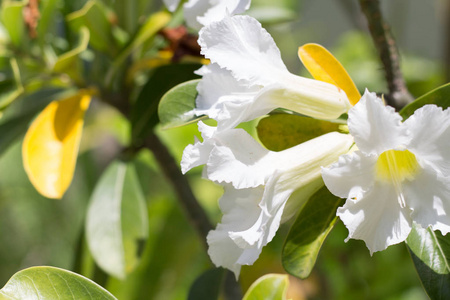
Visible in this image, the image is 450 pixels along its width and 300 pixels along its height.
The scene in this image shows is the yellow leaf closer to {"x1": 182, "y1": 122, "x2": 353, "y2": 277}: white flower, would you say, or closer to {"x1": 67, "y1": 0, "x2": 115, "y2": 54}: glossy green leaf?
{"x1": 182, "y1": 122, "x2": 353, "y2": 277}: white flower

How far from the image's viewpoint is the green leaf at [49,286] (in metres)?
0.44

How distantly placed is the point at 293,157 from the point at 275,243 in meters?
0.79

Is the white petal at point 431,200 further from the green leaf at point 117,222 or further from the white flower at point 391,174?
the green leaf at point 117,222

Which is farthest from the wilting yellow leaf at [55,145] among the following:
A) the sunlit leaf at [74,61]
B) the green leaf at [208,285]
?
the green leaf at [208,285]

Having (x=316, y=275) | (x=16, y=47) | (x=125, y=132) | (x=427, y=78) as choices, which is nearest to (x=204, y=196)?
(x=125, y=132)

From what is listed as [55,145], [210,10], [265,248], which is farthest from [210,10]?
[265,248]

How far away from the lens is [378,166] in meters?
0.44

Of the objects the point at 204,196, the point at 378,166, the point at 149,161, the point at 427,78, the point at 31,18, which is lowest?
the point at 204,196

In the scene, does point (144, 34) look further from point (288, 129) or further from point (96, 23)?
point (288, 129)

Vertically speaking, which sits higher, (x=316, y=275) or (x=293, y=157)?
(x=293, y=157)

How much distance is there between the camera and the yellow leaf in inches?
20.0

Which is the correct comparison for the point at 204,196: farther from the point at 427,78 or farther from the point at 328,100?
the point at 328,100

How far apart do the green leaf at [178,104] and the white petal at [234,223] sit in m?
0.11

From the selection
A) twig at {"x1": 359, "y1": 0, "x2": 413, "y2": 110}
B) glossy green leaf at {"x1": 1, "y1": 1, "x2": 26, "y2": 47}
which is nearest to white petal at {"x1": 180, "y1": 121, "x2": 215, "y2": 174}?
twig at {"x1": 359, "y1": 0, "x2": 413, "y2": 110}
